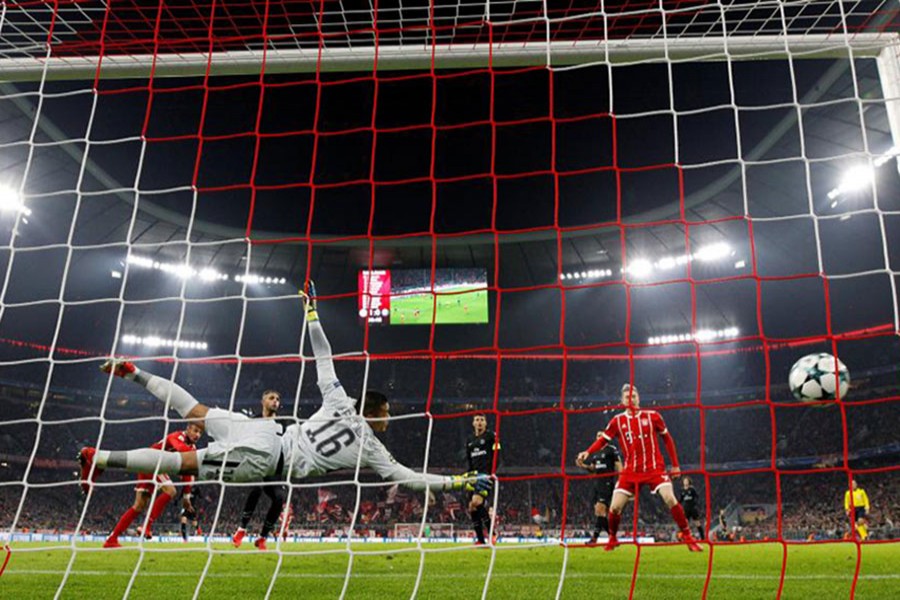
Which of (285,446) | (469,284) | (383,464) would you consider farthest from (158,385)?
(469,284)

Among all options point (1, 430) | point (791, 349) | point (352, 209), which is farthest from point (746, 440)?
point (1, 430)

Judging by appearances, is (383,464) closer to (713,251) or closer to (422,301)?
(422,301)

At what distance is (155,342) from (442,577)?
25.8 m

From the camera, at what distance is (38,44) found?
545 centimetres

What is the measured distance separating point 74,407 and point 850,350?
3012 cm

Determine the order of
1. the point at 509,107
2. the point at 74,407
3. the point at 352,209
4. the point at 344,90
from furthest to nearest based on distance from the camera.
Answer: the point at 74,407
the point at 352,209
the point at 509,107
the point at 344,90

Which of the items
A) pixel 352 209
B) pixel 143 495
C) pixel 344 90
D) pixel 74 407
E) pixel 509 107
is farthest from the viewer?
pixel 74 407

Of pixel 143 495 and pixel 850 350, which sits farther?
pixel 850 350

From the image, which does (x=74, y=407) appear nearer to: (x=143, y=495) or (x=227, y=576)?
(x=143, y=495)

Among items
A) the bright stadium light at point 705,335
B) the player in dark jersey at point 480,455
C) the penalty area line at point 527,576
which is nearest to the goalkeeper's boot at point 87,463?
the penalty area line at point 527,576

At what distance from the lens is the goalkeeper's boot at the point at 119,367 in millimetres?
4812

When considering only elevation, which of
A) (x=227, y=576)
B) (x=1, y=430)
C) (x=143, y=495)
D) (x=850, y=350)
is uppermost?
(x=850, y=350)

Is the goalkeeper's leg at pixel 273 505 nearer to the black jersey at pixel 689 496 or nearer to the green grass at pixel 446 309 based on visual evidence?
the black jersey at pixel 689 496

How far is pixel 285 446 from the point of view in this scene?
518cm
